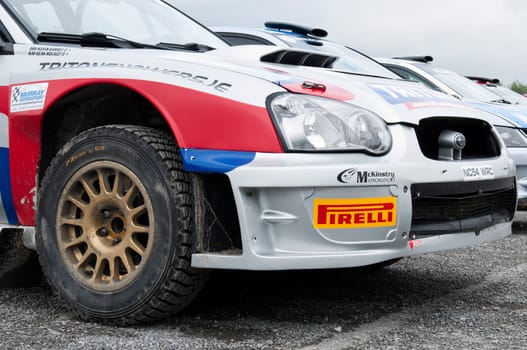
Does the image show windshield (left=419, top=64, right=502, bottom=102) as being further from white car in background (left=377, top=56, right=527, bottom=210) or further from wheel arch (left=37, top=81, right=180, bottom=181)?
wheel arch (left=37, top=81, right=180, bottom=181)

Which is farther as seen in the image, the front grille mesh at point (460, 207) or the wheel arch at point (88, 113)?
the wheel arch at point (88, 113)

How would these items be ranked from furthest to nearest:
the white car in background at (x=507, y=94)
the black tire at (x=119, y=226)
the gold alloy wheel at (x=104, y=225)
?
the white car in background at (x=507, y=94) → the gold alloy wheel at (x=104, y=225) → the black tire at (x=119, y=226)

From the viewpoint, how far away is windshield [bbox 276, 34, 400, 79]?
696cm

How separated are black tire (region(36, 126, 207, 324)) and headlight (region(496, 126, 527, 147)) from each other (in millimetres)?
4105

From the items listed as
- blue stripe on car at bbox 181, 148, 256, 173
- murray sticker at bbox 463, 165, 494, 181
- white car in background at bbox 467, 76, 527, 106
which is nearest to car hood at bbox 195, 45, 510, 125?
murray sticker at bbox 463, 165, 494, 181

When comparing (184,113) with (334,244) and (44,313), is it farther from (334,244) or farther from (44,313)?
(44,313)

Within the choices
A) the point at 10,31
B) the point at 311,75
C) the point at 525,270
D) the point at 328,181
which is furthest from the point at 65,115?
the point at 525,270

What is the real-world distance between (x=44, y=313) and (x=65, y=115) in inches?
33.8

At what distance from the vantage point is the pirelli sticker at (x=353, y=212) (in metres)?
3.01

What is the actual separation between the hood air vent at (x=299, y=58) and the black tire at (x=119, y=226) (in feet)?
2.38

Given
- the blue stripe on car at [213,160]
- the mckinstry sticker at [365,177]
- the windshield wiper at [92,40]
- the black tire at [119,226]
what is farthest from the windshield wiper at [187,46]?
the mckinstry sticker at [365,177]

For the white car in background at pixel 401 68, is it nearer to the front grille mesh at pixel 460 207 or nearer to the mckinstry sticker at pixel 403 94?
the mckinstry sticker at pixel 403 94

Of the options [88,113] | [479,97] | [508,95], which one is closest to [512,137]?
[479,97]

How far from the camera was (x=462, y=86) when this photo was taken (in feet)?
27.7
